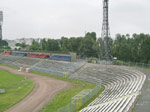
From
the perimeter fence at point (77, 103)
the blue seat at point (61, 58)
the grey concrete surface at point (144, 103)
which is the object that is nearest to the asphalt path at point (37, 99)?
the perimeter fence at point (77, 103)

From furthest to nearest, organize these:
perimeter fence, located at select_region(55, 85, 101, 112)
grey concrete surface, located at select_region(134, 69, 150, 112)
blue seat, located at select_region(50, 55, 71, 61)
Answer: blue seat, located at select_region(50, 55, 71, 61) → perimeter fence, located at select_region(55, 85, 101, 112) → grey concrete surface, located at select_region(134, 69, 150, 112)

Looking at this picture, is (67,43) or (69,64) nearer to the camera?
(69,64)

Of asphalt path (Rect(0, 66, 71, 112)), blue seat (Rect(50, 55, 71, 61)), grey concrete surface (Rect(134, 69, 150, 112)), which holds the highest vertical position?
blue seat (Rect(50, 55, 71, 61))

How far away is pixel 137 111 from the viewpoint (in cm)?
1351

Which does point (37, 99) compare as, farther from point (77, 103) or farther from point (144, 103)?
point (144, 103)

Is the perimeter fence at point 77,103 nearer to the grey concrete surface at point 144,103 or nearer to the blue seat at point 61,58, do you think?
the grey concrete surface at point 144,103

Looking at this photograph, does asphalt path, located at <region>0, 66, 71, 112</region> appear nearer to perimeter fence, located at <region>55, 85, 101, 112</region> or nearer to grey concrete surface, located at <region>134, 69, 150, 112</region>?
perimeter fence, located at <region>55, 85, 101, 112</region>

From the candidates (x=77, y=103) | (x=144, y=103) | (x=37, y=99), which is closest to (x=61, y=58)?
(x=37, y=99)

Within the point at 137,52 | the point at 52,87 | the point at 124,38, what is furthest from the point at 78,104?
the point at 124,38

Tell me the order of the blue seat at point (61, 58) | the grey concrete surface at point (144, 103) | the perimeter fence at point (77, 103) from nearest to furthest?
the grey concrete surface at point (144, 103), the perimeter fence at point (77, 103), the blue seat at point (61, 58)

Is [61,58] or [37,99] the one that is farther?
[61,58]

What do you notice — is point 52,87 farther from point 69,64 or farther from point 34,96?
point 69,64

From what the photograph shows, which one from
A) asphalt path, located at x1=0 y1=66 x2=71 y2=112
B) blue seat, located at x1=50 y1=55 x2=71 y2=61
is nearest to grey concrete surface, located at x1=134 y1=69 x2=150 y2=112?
asphalt path, located at x1=0 y1=66 x2=71 y2=112

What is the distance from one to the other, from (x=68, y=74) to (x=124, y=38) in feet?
72.3
